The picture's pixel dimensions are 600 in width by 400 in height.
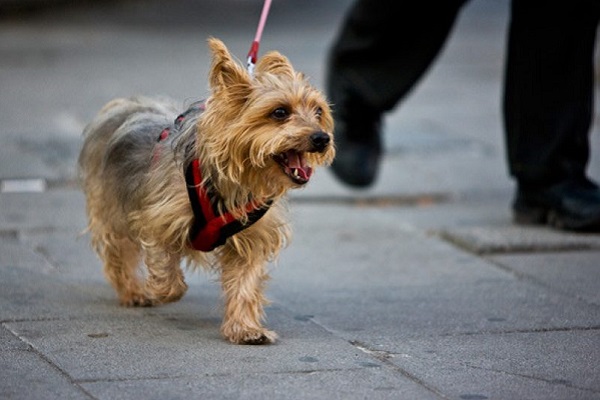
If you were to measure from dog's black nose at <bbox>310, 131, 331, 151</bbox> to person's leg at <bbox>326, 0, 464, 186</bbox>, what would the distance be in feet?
8.82

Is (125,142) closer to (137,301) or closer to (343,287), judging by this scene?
(137,301)

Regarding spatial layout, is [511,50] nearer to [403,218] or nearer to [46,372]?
[403,218]

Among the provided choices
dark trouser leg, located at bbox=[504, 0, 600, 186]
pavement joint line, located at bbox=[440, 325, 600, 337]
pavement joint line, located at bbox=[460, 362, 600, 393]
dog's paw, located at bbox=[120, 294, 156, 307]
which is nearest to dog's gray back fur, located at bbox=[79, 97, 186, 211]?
dog's paw, located at bbox=[120, 294, 156, 307]

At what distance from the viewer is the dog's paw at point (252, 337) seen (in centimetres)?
526

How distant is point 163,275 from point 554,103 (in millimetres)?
2894

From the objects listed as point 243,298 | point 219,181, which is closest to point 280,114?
point 219,181

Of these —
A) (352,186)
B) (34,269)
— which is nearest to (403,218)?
(352,186)

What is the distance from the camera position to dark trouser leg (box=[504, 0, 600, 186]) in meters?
7.30

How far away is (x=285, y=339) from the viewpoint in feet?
17.7

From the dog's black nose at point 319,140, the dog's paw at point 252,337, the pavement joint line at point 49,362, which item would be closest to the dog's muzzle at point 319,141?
the dog's black nose at point 319,140

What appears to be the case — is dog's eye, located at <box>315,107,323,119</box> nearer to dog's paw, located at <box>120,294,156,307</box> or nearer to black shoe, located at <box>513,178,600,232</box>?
dog's paw, located at <box>120,294,156,307</box>

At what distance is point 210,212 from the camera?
17.3 feet

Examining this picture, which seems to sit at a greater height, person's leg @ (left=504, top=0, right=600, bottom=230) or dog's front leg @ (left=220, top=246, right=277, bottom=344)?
person's leg @ (left=504, top=0, right=600, bottom=230)

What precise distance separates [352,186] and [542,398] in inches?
151
